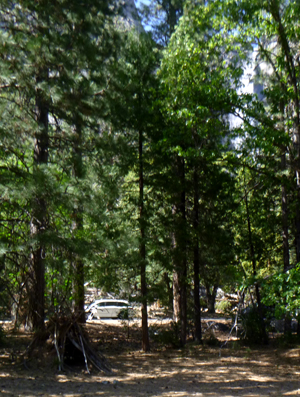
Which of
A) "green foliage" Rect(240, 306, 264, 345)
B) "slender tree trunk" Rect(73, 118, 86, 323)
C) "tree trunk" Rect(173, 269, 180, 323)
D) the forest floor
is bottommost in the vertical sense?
the forest floor

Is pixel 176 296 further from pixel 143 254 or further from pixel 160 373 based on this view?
pixel 160 373

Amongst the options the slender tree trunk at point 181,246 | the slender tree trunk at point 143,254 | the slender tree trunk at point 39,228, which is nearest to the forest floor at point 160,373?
the slender tree trunk at point 143,254

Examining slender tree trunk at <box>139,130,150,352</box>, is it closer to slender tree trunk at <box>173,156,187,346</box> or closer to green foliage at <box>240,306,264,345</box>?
slender tree trunk at <box>173,156,187,346</box>

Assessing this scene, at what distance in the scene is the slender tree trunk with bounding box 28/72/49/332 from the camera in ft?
29.5

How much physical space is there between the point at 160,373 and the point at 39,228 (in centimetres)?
461

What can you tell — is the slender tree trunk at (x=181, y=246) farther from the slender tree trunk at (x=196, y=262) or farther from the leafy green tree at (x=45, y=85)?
the leafy green tree at (x=45, y=85)

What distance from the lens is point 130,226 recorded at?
1316cm

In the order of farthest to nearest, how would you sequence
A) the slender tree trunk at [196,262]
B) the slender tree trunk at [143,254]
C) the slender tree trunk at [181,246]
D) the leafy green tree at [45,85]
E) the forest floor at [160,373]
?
1. the slender tree trunk at [196,262]
2. the slender tree trunk at [181,246]
3. the slender tree trunk at [143,254]
4. the leafy green tree at [45,85]
5. the forest floor at [160,373]

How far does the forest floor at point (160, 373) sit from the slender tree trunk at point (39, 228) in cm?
101

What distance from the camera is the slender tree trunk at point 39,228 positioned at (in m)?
8.98

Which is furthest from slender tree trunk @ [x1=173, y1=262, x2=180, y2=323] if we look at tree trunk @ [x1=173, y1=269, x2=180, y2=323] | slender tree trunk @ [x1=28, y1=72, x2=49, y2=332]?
slender tree trunk @ [x1=28, y1=72, x2=49, y2=332]

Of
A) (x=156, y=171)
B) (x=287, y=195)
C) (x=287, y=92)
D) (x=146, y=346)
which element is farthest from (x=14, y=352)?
(x=287, y=195)

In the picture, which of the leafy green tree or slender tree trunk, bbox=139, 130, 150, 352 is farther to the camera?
slender tree trunk, bbox=139, 130, 150, 352

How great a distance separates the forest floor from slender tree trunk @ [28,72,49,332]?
1.01m
